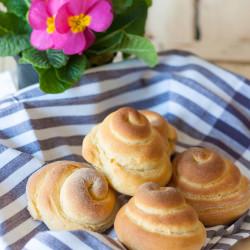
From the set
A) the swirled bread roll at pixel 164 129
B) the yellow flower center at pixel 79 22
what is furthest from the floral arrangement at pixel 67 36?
the swirled bread roll at pixel 164 129

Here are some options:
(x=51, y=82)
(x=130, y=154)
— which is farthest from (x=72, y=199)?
(x=51, y=82)

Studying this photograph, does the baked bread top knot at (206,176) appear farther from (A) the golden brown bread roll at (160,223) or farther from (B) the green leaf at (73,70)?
(B) the green leaf at (73,70)

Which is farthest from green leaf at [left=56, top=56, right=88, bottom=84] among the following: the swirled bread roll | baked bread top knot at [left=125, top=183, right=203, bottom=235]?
baked bread top knot at [left=125, top=183, right=203, bottom=235]

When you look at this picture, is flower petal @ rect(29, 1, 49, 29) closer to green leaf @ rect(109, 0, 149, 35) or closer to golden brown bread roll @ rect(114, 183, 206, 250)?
green leaf @ rect(109, 0, 149, 35)

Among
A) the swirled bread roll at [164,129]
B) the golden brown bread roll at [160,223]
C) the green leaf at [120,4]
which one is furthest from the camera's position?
the green leaf at [120,4]

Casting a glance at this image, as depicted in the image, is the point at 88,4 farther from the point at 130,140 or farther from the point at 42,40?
the point at 130,140

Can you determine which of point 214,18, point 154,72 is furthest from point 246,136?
point 214,18
